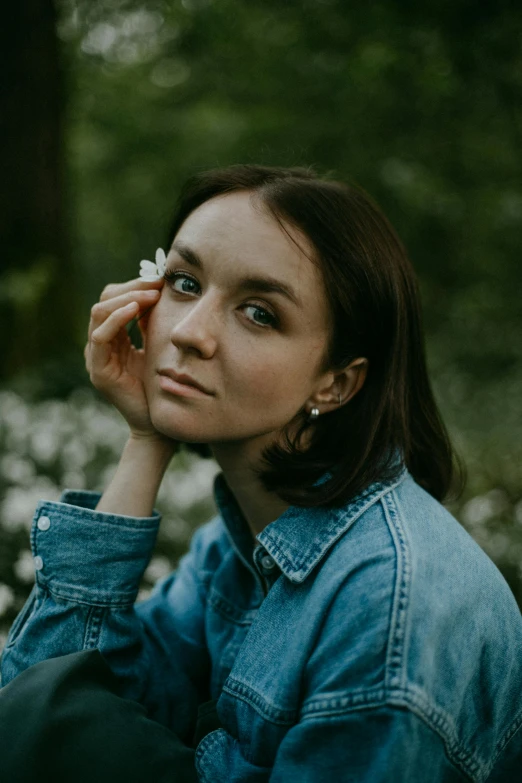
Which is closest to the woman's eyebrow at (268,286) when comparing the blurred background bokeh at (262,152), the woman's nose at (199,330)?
the woman's nose at (199,330)

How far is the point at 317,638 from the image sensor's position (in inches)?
66.7

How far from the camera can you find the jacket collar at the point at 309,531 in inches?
72.8

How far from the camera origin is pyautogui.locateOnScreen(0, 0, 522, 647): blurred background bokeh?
4.50 meters

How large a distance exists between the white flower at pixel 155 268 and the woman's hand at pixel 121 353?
17 millimetres

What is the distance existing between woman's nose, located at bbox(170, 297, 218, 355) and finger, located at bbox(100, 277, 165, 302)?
0.28 m

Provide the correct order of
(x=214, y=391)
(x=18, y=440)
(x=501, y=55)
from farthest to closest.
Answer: (x=501, y=55)
(x=18, y=440)
(x=214, y=391)

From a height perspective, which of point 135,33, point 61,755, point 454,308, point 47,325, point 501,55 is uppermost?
point 135,33

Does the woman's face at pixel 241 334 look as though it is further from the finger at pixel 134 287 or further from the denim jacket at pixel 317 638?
the denim jacket at pixel 317 638

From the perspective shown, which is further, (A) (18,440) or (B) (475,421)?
(B) (475,421)

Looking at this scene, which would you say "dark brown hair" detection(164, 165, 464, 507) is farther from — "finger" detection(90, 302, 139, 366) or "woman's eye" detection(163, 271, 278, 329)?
"finger" detection(90, 302, 139, 366)

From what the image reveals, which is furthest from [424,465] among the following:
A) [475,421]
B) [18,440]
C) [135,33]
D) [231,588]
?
[135,33]

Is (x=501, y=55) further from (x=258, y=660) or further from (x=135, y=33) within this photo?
(x=258, y=660)

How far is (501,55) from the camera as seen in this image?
5.70 m

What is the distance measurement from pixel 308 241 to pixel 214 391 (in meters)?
0.50
